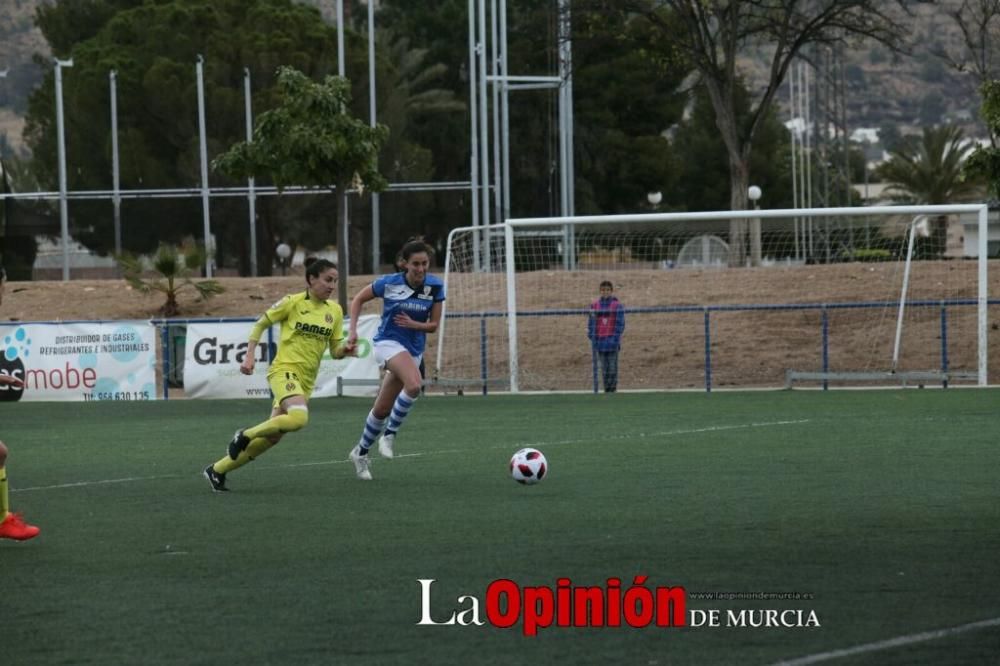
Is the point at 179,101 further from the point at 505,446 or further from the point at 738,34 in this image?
the point at 505,446

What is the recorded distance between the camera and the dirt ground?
1208 inches

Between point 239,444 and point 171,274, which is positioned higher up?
point 171,274

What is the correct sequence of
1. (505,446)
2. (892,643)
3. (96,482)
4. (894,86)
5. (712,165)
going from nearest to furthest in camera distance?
1. (892,643)
2. (96,482)
3. (505,446)
4. (712,165)
5. (894,86)

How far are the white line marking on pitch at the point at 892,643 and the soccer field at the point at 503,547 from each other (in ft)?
0.06

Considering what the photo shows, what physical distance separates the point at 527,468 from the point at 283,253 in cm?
4145

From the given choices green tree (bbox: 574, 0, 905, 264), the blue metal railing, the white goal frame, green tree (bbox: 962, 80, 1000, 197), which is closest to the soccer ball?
the blue metal railing

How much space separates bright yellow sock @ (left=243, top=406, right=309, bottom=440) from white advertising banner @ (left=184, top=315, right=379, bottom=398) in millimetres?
15241

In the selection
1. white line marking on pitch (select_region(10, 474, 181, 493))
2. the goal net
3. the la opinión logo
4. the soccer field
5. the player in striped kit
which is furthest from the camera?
the goal net

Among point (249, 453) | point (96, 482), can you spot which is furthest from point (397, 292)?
point (96, 482)

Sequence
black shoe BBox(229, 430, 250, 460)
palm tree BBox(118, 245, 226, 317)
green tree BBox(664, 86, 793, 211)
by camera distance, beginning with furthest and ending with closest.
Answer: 1. green tree BBox(664, 86, 793, 211)
2. palm tree BBox(118, 245, 226, 317)
3. black shoe BBox(229, 430, 250, 460)

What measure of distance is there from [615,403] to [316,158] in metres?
7.73

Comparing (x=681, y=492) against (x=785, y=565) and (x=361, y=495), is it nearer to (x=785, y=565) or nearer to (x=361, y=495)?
(x=361, y=495)

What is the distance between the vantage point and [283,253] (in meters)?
53.1

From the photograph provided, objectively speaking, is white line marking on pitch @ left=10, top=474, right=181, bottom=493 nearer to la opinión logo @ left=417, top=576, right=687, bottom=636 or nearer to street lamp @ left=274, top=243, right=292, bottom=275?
la opinión logo @ left=417, top=576, right=687, bottom=636
